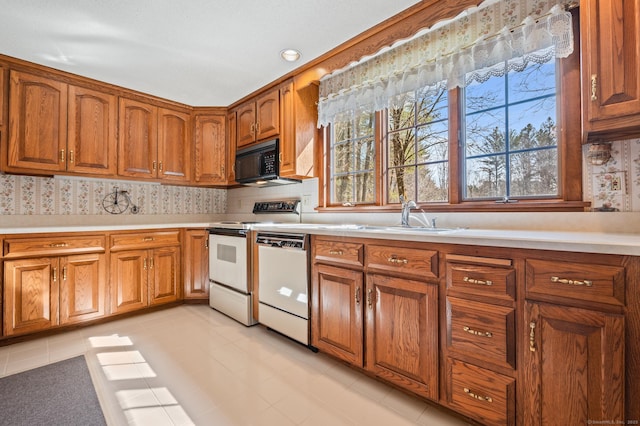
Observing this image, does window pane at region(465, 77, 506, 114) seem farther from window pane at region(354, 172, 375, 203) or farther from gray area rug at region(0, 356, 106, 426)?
gray area rug at region(0, 356, 106, 426)

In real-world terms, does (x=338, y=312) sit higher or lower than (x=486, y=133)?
lower

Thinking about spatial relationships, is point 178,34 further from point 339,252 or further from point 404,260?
point 404,260

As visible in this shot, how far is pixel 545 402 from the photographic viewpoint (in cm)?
113

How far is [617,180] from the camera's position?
141 centimetres

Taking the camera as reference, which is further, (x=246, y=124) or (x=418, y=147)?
(x=246, y=124)

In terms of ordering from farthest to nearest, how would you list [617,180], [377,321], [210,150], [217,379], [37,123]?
[210,150], [37,123], [217,379], [377,321], [617,180]

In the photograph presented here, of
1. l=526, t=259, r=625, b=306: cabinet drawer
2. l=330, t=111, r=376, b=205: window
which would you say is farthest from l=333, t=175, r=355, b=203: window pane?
l=526, t=259, r=625, b=306: cabinet drawer

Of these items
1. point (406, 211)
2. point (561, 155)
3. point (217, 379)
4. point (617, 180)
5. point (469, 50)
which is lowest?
point (217, 379)

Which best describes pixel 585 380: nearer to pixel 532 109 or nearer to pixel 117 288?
pixel 532 109

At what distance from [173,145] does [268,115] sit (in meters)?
1.25

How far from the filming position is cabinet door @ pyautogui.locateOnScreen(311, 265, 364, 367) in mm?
1749

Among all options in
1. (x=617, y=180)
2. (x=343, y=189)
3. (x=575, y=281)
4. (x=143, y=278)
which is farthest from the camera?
(x=143, y=278)

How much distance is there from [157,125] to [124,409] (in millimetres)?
2749

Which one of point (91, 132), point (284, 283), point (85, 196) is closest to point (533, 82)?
point (284, 283)
